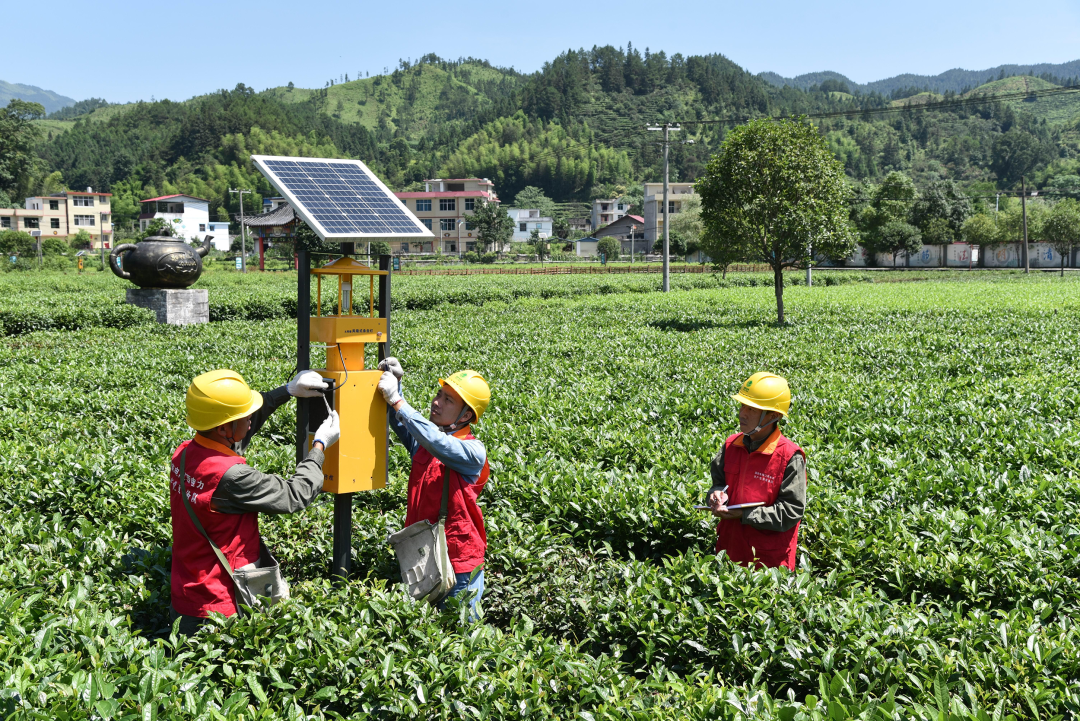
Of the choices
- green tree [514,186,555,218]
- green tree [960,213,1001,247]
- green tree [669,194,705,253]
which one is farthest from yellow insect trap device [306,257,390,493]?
green tree [514,186,555,218]

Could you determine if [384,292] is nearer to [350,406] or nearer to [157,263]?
[350,406]

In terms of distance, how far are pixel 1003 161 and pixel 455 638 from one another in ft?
509

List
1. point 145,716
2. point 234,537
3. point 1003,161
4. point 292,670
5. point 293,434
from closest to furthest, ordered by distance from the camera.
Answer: point 145,716, point 292,670, point 234,537, point 293,434, point 1003,161

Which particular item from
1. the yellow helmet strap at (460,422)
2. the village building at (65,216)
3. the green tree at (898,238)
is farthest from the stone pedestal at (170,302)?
the village building at (65,216)

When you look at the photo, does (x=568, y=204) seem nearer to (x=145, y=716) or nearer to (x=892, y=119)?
(x=892, y=119)

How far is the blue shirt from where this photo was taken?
3547 mm

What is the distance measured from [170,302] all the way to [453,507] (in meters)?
19.6

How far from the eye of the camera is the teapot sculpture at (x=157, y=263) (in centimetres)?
2086

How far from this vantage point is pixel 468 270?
59.0 metres

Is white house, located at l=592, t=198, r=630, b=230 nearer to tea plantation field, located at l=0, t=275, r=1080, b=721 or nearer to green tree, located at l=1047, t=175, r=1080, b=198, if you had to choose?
green tree, located at l=1047, t=175, r=1080, b=198

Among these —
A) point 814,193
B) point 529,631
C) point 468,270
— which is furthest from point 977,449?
point 468,270

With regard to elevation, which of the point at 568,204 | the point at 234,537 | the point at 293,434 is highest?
the point at 568,204

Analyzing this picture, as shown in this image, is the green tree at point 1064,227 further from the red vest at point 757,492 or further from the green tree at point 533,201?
the green tree at point 533,201

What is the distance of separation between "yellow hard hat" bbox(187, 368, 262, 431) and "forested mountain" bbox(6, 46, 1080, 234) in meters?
108
